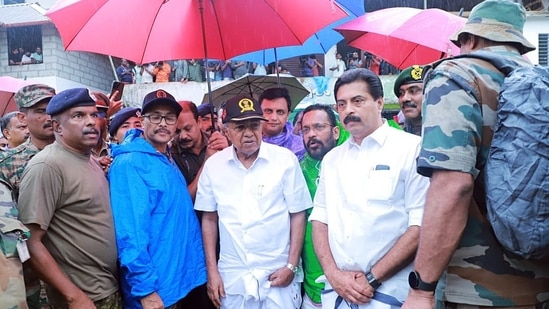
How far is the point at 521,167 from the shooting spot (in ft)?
5.80

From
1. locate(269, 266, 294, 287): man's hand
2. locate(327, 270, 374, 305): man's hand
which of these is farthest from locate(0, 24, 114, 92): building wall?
locate(327, 270, 374, 305): man's hand

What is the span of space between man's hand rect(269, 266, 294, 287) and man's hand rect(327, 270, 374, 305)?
47 cm

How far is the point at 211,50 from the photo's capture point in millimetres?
4273

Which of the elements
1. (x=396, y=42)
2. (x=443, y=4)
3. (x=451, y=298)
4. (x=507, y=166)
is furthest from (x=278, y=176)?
(x=443, y=4)

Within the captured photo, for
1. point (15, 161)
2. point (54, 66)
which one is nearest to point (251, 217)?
point (15, 161)

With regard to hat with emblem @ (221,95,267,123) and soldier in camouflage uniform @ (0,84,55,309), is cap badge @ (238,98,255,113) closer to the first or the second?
hat with emblem @ (221,95,267,123)

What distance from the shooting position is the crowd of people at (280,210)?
1.97 m

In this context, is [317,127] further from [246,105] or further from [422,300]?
[422,300]

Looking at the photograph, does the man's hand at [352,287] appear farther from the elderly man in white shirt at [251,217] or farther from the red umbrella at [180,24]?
the red umbrella at [180,24]

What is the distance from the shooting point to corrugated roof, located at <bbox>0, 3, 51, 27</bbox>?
1499cm

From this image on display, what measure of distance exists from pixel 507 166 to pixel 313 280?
176cm

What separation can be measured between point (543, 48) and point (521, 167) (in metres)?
15.1

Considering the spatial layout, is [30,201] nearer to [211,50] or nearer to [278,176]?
[278,176]

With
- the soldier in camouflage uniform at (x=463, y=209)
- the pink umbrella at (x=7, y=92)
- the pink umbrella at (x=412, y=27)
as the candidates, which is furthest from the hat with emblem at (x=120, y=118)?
the soldier in camouflage uniform at (x=463, y=209)
